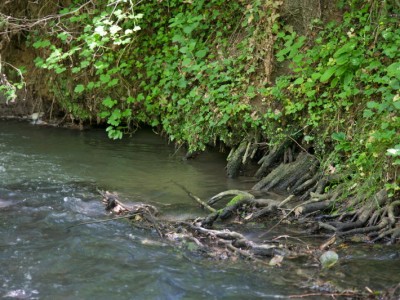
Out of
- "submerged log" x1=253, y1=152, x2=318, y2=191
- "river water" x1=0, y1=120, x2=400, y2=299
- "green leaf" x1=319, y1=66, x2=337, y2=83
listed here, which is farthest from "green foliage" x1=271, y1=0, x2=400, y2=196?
"river water" x1=0, y1=120, x2=400, y2=299

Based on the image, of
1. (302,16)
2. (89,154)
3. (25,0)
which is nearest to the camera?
(302,16)

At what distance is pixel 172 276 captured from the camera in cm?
470

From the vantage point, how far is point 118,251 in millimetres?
5219

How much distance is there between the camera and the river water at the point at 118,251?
4477 millimetres

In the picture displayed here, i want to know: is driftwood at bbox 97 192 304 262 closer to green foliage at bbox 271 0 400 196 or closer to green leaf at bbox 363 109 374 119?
green foliage at bbox 271 0 400 196

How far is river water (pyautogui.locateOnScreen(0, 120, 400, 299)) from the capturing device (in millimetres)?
4477

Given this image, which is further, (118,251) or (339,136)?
(339,136)

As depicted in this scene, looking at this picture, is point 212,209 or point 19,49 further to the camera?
point 19,49

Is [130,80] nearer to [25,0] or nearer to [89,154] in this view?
[89,154]

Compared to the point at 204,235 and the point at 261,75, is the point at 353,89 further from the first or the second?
the point at 204,235

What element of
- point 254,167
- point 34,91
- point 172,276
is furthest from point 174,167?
point 34,91

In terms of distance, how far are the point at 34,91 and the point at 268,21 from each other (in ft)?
19.9

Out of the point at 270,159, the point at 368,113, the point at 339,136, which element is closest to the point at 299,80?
the point at 339,136

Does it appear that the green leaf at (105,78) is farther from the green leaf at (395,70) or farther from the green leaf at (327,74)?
the green leaf at (395,70)
